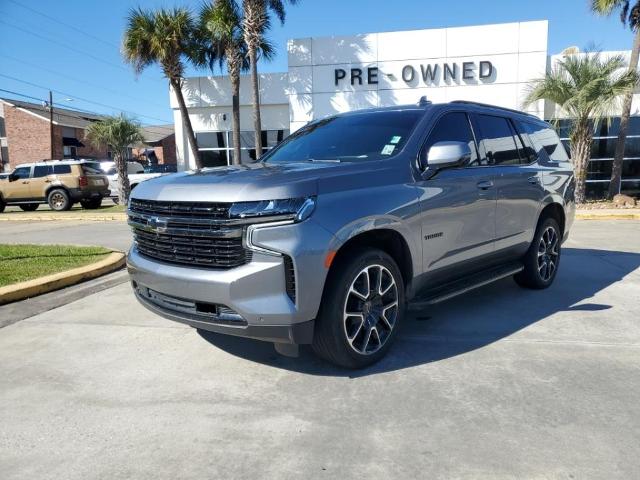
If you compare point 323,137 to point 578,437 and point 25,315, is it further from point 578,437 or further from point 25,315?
point 25,315

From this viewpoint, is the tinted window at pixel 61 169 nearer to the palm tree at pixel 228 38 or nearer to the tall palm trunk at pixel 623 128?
the palm tree at pixel 228 38

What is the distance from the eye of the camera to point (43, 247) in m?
8.92

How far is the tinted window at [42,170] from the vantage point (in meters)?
18.9

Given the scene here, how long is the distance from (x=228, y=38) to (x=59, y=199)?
8.60 meters

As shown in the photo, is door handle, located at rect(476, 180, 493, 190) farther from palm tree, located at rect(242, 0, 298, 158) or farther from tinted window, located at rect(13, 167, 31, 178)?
tinted window, located at rect(13, 167, 31, 178)

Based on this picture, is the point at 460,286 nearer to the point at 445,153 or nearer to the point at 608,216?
the point at 445,153

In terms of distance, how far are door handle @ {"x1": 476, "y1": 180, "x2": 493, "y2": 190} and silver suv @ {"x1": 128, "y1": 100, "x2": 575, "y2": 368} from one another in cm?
1

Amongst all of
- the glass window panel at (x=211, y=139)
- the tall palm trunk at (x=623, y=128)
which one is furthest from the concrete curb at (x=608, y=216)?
the glass window panel at (x=211, y=139)

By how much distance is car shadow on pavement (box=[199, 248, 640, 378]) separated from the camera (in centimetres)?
378

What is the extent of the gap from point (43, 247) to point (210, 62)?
13769mm

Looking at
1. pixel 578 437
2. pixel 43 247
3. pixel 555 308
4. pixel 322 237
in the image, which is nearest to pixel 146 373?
pixel 322 237

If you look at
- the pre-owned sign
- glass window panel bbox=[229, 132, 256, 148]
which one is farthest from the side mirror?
glass window panel bbox=[229, 132, 256, 148]

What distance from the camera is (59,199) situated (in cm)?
1884

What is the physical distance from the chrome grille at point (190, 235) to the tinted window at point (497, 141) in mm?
2774
